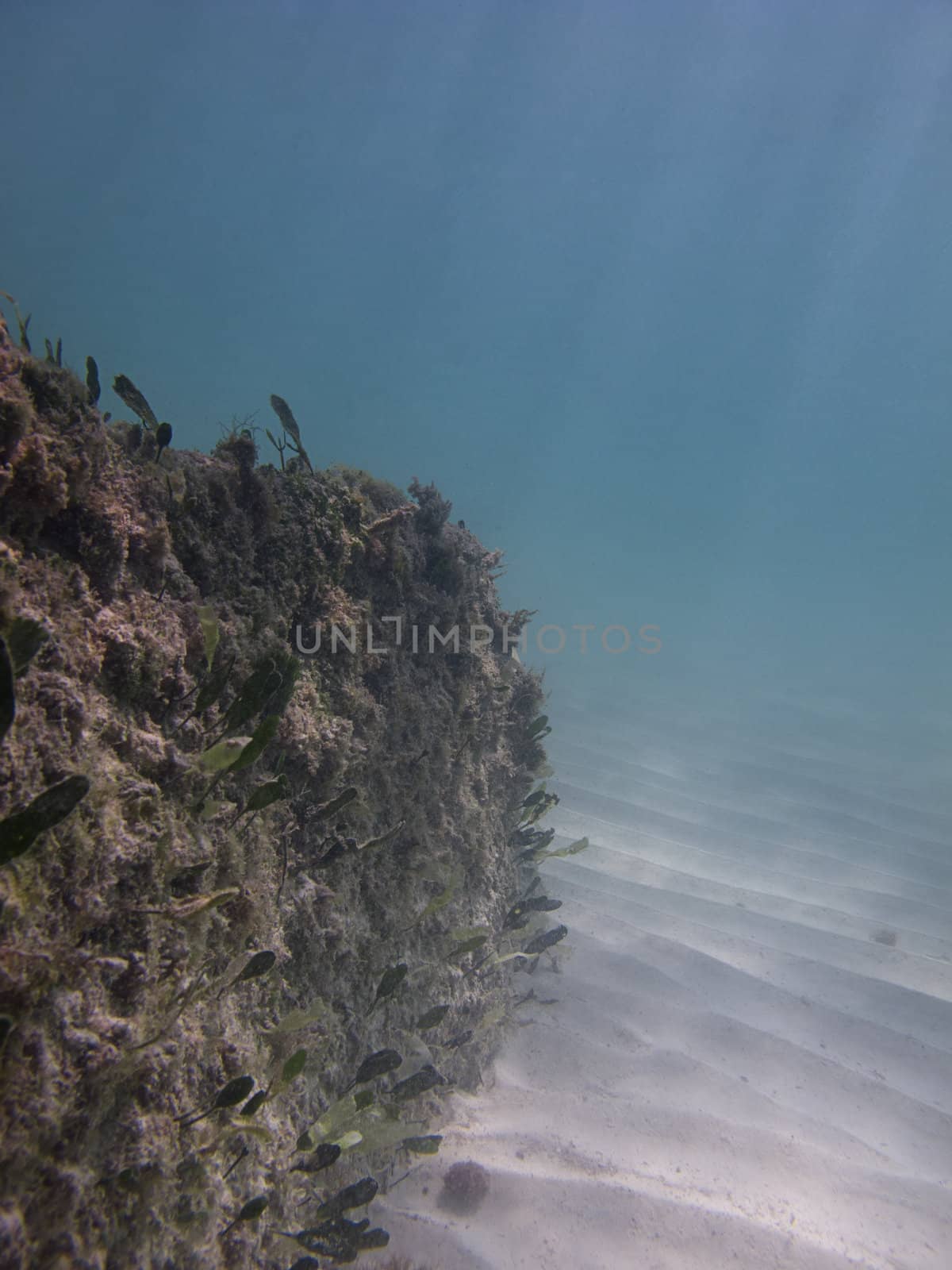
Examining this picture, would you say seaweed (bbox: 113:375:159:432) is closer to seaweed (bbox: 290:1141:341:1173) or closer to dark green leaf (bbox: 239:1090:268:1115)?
dark green leaf (bbox: 239:1090:268:1115)

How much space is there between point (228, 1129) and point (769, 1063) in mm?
5098

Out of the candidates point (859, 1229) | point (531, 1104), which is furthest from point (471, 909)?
point (859, 1229)

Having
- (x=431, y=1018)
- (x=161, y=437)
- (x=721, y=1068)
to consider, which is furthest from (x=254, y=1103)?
(x=721, y=1068)

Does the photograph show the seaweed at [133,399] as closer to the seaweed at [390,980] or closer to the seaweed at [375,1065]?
the seaweed at [390,980]

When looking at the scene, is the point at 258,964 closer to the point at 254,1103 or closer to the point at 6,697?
the point at 254,1103

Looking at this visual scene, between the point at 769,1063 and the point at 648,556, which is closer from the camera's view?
the point at 769,1063

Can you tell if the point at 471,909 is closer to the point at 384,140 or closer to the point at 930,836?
the point at 930,836

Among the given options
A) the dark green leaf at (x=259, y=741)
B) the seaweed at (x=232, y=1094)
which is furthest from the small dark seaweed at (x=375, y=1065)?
the dark green leaf at (x=259, y=741)

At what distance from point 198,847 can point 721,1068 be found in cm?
512

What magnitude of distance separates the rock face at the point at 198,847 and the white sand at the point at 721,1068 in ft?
2.99

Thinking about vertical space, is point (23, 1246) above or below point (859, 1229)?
above

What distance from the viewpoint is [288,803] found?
101 inches

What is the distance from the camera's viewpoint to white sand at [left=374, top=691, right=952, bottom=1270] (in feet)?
11.1

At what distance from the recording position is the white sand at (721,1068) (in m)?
3.38
